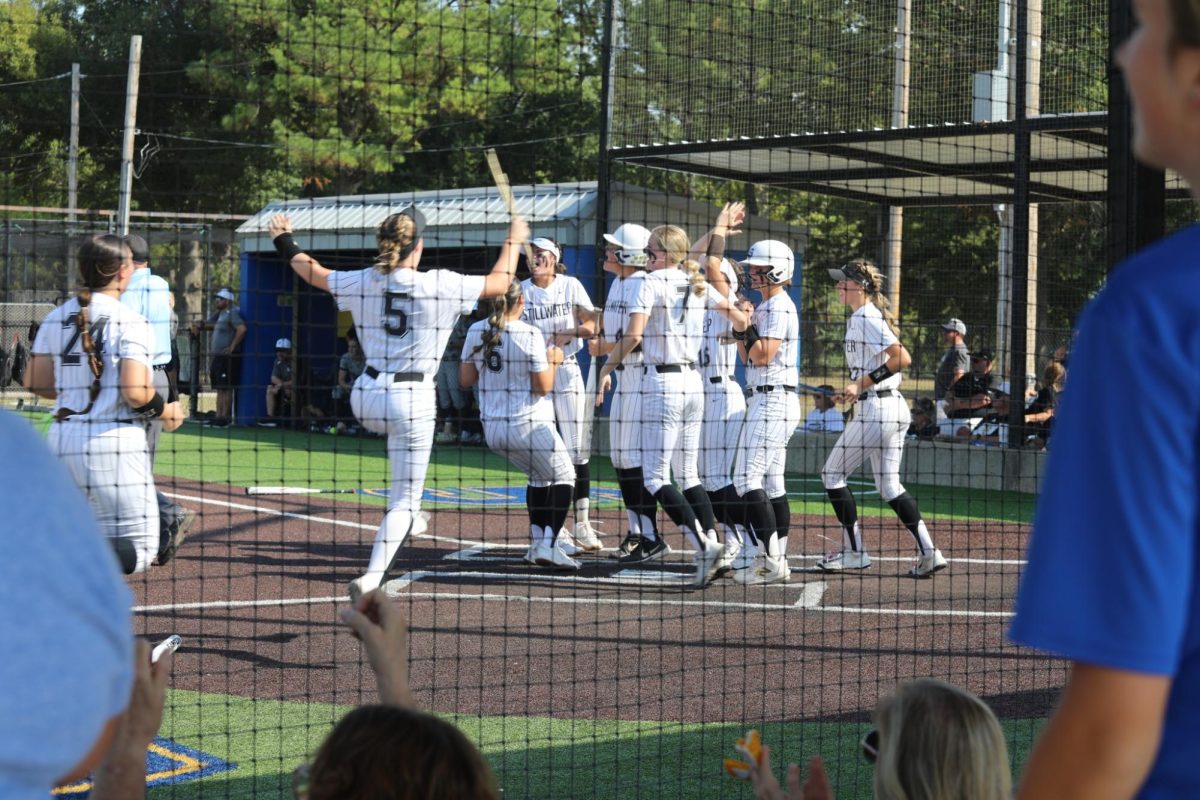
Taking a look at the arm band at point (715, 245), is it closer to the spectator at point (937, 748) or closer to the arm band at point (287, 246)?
the arm band at point (287, 246)

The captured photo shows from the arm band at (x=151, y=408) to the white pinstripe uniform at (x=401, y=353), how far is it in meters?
0.96

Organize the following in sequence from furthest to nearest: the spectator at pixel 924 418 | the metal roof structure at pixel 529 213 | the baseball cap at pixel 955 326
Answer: the metal roof structure at pixel 529 213 < the spectator at pixel 924 418 < the baseball cap at pixel 955 326

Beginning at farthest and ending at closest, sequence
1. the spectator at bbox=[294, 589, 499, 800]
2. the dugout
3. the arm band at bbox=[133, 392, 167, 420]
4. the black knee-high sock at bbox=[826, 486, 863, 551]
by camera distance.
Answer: the dugout → the black knee-high sock at bbox=[826, 486, 863, 551] → the arm band at bbox=[133, 392, 167, 420] → the spectator at bbox=[294, 589, 499, 800]

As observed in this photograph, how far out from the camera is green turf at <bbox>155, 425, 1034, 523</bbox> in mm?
13281

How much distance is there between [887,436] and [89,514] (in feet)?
26.8

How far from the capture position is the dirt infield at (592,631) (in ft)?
20.0

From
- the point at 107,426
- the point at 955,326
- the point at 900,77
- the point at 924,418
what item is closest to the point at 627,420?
the point at 107,426

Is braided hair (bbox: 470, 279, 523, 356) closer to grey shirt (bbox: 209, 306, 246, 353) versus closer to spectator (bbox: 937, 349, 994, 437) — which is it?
spectator (bbox: 937, 349, 994, 437)

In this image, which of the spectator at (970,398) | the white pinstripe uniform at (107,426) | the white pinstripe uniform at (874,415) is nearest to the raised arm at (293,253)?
the white pinstripe uniform at (107,426)

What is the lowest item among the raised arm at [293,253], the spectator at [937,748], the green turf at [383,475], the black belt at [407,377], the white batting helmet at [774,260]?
the green turf at [383,475]

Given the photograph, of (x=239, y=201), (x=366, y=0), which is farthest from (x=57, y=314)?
(x=239, y=201)

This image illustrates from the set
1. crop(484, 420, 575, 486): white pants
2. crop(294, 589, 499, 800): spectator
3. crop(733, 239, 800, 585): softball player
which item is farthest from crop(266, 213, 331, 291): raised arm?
crop(294, 589, 499, 800): spectator

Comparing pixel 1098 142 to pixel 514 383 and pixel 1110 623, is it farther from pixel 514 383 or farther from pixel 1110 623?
pixel 1110 623

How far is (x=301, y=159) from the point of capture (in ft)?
84.8
